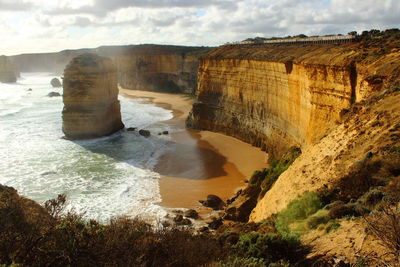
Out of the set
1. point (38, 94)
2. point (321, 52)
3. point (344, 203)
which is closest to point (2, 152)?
point (321, 52)

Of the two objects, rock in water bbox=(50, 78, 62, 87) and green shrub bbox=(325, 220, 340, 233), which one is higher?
green shrub bbox=(325, 220, 340, 233)

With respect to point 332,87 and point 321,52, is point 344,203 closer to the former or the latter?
point 332,87

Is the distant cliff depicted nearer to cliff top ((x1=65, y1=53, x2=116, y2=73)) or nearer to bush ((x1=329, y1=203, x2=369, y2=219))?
cliff top ((x1=65, y1=53, x2=116, y2=73))

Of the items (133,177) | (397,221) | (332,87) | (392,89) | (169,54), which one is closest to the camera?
(397,221)

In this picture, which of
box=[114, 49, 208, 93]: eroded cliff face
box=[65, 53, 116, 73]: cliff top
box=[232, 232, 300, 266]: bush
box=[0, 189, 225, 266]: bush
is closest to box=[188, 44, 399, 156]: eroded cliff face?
box=[232, 232, 300, 266]: bush

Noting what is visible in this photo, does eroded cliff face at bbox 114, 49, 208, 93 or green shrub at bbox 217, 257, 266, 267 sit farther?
eroded cliff face at bbox 114, 49, 208, 93

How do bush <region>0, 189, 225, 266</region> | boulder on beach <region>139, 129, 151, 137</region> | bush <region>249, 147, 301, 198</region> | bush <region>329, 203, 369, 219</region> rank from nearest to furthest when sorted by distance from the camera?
1. bush <region>0, 189, 225, 266</region>
2. bush <region>329, 203, 369, 219</region>
3. bush <region>249, 147, 301, 198</region>
4. boulder on beach <region>139, 129, 151, 137</region>

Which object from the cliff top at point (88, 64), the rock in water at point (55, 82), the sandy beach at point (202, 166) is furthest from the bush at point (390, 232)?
the rock in water at point (55, 82)
